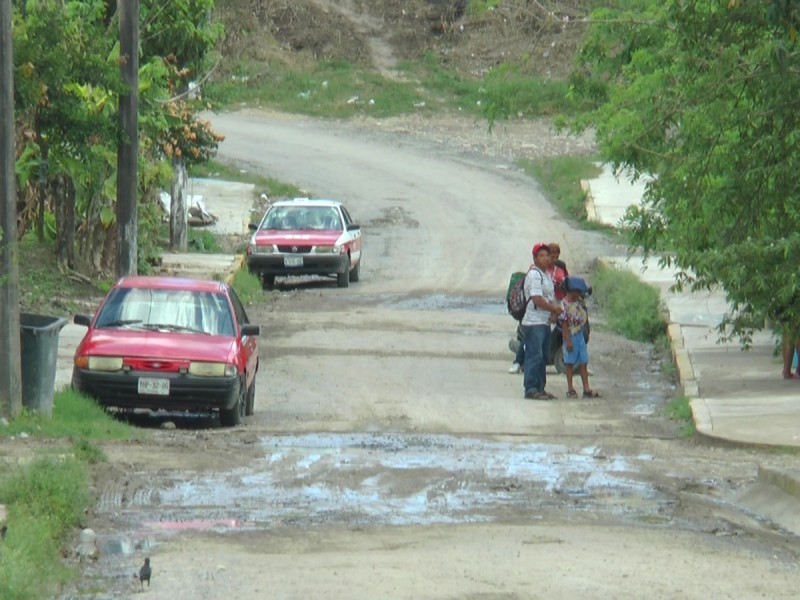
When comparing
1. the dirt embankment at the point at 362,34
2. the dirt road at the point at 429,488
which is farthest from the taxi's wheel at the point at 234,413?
the dirt embankment at the point at 362,34

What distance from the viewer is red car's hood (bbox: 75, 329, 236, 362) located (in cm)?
1572

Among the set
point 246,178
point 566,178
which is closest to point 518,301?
point 246,178

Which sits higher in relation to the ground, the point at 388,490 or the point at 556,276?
the point at 556,276

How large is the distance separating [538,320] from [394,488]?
685 centimetres

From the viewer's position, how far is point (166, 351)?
15.7m

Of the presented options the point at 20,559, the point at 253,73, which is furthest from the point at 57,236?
the point at 253,73

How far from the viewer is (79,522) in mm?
10391

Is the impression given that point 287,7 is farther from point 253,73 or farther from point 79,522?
point 79,522

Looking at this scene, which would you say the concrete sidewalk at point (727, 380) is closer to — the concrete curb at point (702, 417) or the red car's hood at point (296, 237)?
the concrete curb at point (702, 417)

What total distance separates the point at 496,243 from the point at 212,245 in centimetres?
684

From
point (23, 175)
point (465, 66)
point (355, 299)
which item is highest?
point (465, 66)

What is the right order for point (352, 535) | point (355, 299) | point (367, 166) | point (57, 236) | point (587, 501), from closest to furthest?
point (352, 535)
point (587, 501)
point (57, 236)
point (355, 299)
point (367, 166)

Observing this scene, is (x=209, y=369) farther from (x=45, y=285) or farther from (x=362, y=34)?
(x=362, y=34)

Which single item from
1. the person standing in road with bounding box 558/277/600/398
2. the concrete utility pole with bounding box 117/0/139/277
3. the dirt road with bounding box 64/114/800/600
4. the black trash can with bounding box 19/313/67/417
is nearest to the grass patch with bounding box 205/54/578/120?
Answer: the dirt road with bounding box 64/114/800/600
